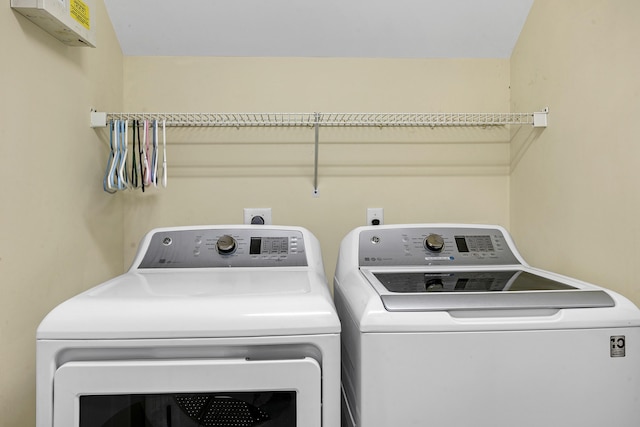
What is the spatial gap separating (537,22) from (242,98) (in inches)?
50.6

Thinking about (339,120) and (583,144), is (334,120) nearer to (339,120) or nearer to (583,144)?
(339,120)

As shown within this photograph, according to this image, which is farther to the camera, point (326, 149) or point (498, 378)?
point (326, 149)

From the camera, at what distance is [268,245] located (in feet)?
5.23

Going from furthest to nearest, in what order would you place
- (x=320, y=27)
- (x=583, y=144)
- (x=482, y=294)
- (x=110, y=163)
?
(x=320, y=27), (x=110, y=163), (x=583, y=144), (x=482, y=294)

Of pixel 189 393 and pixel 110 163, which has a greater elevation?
pixel 110 163

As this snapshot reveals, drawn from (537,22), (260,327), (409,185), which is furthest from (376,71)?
(260,327)

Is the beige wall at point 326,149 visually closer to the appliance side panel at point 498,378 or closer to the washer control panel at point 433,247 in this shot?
the washer control panel at point 433,247

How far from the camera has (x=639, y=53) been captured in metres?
1.23

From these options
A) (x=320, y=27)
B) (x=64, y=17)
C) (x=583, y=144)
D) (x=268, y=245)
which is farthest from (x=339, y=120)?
(x=64, y=17)

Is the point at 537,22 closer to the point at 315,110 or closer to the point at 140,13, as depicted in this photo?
the point at 315,110

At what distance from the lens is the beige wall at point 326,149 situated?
1980mm

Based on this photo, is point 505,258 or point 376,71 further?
point 376,71

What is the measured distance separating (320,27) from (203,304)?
1.38 metres

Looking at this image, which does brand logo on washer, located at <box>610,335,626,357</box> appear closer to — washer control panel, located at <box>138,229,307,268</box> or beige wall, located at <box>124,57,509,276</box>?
washer control panel, located at <box>138,229,307,268</box>
